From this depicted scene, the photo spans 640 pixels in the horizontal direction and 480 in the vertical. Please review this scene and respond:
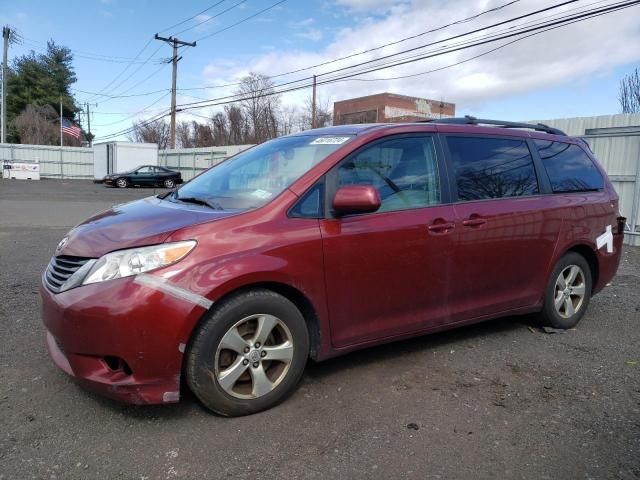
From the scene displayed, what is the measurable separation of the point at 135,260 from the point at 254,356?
33.8 inches

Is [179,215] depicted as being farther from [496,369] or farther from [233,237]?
[496,369]

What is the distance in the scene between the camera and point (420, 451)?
8.92ft

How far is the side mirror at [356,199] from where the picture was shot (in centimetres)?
310

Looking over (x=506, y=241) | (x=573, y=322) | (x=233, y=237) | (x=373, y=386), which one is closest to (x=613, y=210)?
(x=573, y=322)

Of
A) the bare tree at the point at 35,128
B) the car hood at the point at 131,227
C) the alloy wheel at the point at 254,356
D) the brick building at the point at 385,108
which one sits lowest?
the alloy wheel at the point at 254,356

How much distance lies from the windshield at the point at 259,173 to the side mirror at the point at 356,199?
335 millimetres

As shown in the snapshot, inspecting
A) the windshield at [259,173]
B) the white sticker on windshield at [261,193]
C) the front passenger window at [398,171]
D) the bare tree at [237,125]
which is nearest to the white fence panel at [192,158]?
the bare tree at [237,125]

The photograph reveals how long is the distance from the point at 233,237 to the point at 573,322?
3.53 meters

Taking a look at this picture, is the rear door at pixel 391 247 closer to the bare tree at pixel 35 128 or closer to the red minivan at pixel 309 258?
the red minivan at pixel 309 258

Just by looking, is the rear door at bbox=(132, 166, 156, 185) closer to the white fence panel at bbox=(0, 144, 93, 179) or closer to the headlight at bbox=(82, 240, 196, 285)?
the white fence panel at bbox=(0, 144, 93, 179)

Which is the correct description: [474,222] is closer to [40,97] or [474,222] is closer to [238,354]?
[238,354]

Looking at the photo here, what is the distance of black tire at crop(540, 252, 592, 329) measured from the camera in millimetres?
4543

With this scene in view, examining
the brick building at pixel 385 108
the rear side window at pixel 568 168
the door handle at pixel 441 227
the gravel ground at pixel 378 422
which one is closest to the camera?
the gravel ground at pixel 378 422

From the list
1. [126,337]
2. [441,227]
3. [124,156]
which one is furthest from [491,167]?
[124,156]
